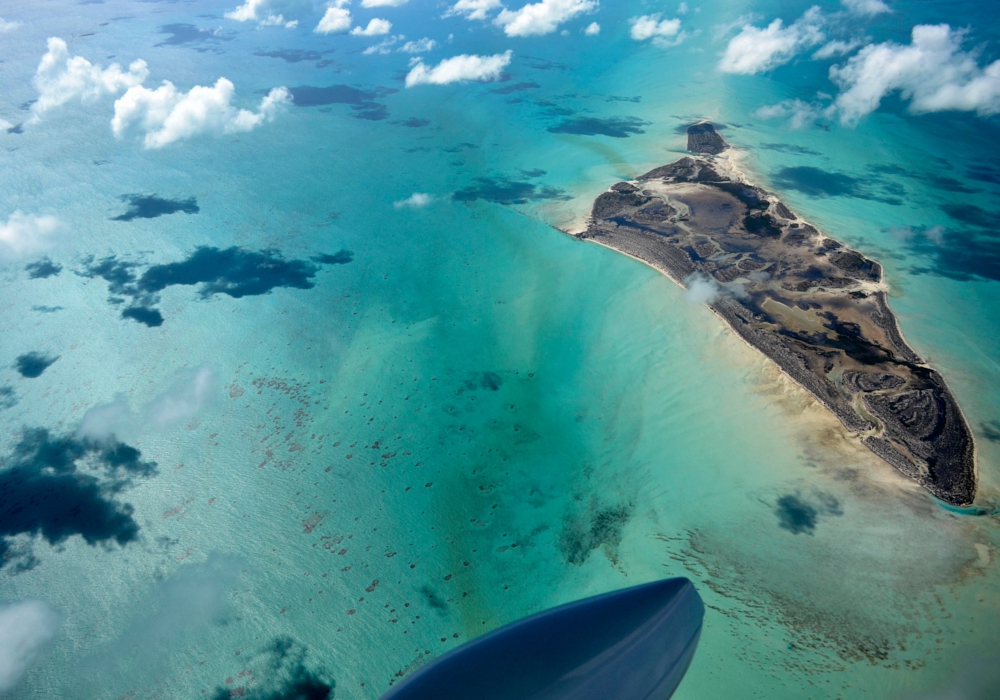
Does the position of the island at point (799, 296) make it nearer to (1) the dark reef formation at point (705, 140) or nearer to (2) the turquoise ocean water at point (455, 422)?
(1) the dark reef formation at point (705, 140)

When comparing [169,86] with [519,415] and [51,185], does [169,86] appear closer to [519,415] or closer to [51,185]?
[51,185]

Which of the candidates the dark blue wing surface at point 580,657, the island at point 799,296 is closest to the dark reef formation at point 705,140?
the island at point 799,296

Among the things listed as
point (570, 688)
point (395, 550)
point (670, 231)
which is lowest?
point (395, 550)

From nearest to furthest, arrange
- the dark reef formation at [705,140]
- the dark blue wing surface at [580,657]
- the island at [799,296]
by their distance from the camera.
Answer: the dark blue wing surface at [580,657] < the island at [799,296] < the dark reef formation at [705,140]

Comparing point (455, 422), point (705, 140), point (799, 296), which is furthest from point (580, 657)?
point (705, 140)

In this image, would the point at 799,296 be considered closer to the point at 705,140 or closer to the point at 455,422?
the point at 455,422

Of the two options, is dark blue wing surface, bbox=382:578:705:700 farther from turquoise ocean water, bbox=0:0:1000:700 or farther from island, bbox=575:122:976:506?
island, bbox=575:122:976:506

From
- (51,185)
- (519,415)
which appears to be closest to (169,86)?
(51,185)
